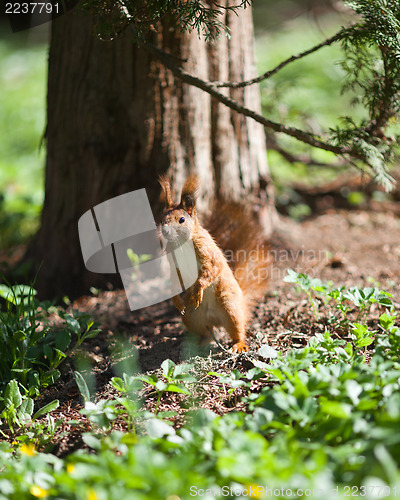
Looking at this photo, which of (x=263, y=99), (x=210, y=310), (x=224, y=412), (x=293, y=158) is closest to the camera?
(x=224, y=412)

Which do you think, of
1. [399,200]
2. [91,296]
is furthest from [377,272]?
[91,296]

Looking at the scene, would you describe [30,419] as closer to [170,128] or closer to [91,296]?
[91,296]

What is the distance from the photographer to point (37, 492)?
4.68ft

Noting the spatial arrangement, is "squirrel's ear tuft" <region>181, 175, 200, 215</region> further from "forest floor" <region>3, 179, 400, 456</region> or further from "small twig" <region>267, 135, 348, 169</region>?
"small twig" <region>267, 135, 348, 169</region>

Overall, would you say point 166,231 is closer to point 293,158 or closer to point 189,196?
point 189,196

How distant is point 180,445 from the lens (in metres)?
1.55

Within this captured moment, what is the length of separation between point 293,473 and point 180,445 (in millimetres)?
410

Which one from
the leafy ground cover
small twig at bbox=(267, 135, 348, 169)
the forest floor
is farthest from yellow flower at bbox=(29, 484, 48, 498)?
small twig at bbox=(267, 135, 348, 169)

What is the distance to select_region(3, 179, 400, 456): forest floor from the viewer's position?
2232 millimetres

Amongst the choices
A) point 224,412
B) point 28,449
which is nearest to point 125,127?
point 224,412

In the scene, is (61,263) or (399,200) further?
(399,200)

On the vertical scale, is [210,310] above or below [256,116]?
below

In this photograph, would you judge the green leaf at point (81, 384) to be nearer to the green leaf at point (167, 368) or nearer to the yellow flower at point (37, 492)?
the green leaf at point (167, 368)

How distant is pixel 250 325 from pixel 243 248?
45cm
